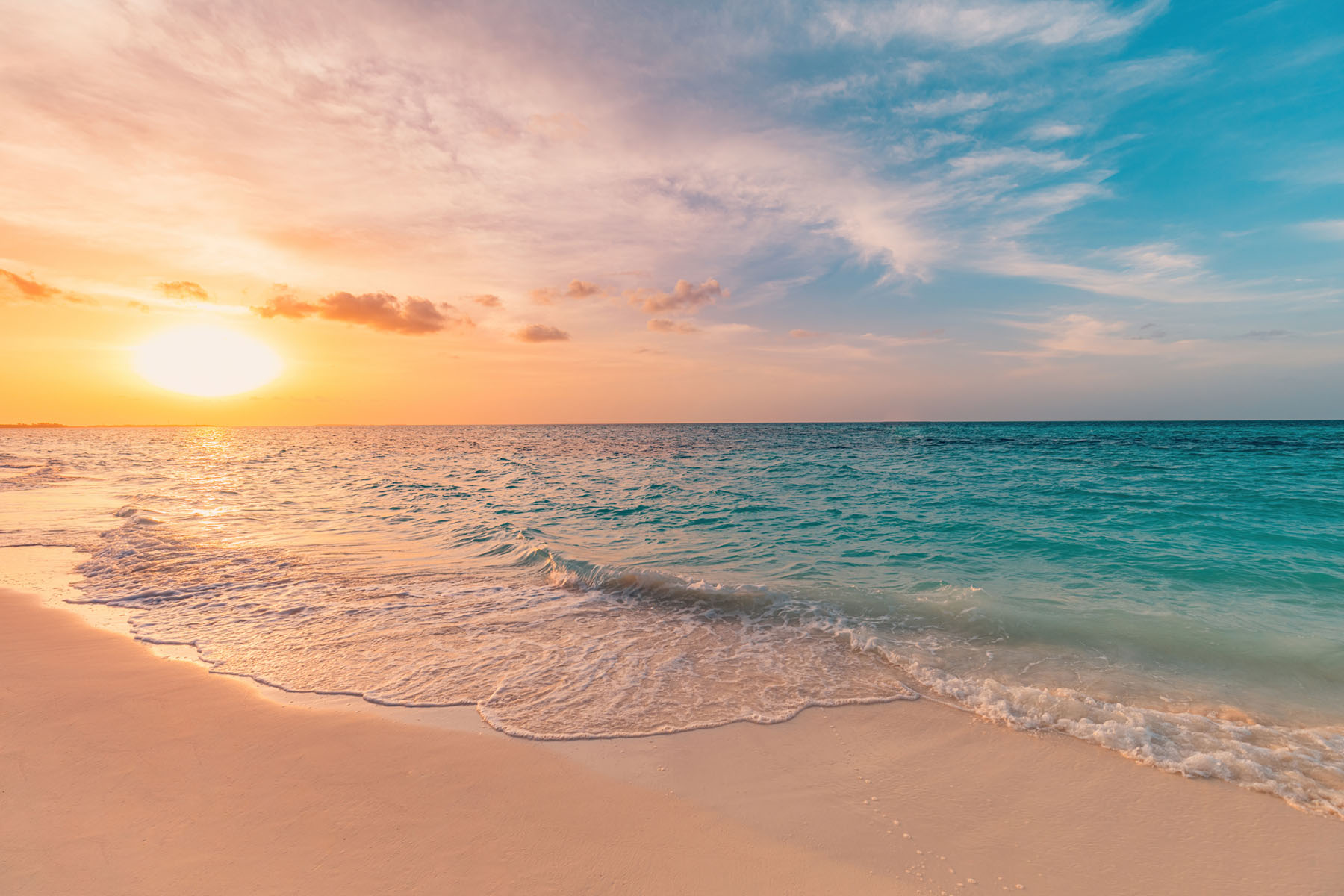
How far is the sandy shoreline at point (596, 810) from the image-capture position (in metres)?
3.33

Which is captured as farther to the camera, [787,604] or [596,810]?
[787,604]

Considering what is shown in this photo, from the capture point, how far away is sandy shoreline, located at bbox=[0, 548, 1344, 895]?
10.9 feet

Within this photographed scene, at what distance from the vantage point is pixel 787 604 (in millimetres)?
9102

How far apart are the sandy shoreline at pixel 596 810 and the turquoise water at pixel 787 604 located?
535 mm

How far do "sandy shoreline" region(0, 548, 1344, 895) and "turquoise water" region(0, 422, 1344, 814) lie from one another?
535 mm

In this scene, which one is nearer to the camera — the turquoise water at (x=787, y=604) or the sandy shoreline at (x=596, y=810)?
the sandy shoreline at (x=596, y=810)

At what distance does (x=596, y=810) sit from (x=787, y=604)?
223 inches

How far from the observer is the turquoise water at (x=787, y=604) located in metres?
5.65

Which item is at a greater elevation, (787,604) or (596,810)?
(596,810)

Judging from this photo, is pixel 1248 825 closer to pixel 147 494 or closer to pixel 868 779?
pixel 868 779

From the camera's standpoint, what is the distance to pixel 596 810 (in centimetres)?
397

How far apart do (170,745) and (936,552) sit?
12.6 m

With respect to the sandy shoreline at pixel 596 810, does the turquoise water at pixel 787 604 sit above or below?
below

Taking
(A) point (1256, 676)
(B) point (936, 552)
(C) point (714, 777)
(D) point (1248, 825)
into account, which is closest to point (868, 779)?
(C) point (714, 777)
